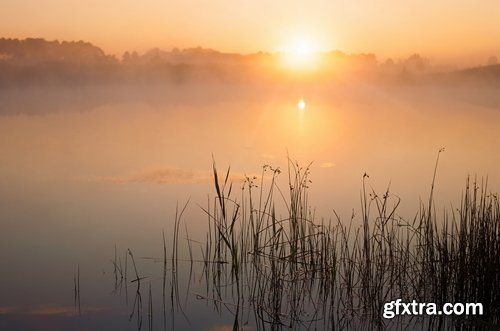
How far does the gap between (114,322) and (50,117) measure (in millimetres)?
17612

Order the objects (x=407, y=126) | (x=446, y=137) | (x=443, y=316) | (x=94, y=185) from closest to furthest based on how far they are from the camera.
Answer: (x=443, y=316)
(x=94, y=185)
(x=446, y=137)
(x=407, y=126)

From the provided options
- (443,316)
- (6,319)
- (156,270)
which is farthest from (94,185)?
(443,316)

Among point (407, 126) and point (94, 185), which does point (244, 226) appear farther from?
point (407, 126)

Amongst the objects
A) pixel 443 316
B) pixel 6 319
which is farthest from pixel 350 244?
pixel 6 319

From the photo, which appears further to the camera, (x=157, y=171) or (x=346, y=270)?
(x=157, y=171)

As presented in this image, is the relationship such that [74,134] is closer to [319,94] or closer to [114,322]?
[114,322]

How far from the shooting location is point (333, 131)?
15.3 metres

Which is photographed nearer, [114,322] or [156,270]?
[114,322]

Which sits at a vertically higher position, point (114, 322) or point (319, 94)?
point (319, 94)

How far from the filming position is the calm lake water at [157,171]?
467 cm

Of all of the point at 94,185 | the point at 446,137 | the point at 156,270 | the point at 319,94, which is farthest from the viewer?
the point at 319,94

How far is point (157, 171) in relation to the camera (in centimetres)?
951

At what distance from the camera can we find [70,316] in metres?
4.21

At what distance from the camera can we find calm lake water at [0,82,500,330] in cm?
467
